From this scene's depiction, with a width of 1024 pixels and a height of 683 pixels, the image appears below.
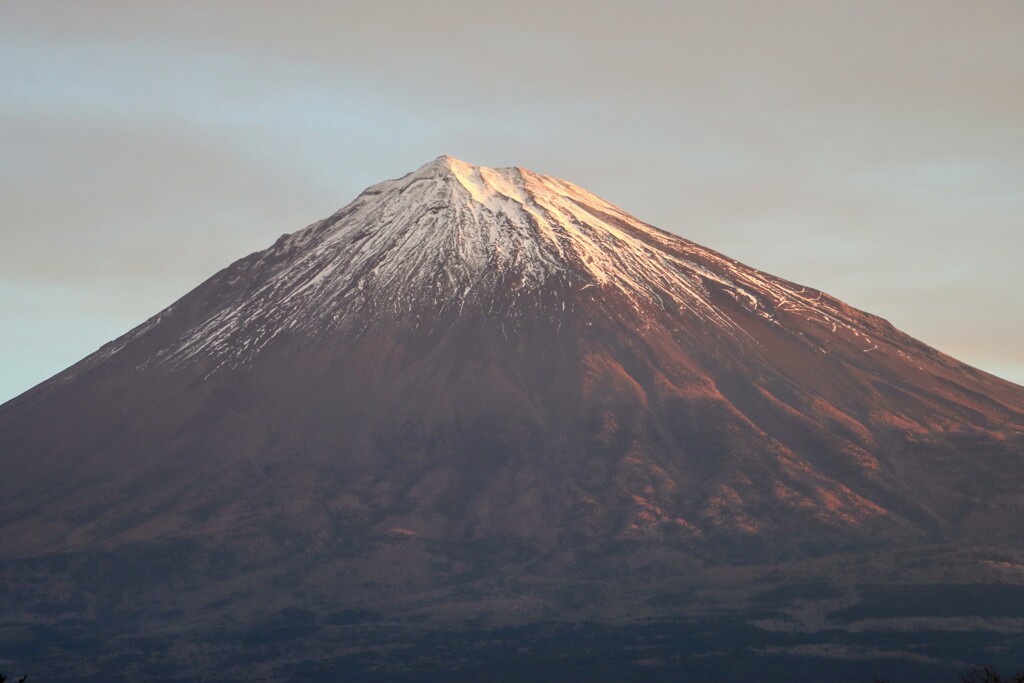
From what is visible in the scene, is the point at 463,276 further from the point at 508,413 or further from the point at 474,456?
the point at 474,456

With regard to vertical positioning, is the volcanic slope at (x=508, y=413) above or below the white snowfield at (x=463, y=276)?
below

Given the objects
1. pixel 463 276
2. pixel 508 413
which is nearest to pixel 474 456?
pixel 508 413

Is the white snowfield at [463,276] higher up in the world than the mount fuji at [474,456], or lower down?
higher up

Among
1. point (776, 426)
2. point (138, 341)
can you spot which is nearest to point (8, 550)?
point (138, 341)

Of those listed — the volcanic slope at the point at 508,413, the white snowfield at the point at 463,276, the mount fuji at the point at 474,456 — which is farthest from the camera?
the white snowfield at the point at 463,276

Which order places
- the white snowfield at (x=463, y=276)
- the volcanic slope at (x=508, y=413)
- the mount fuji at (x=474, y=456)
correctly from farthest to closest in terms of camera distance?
1. the white snowfield at (x=463, y=276)
2. the volcanic slope at (x=508, y=413)
3. the mount fuji at (x=474, y=456)

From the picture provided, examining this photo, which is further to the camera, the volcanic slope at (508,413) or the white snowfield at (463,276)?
the white snowfield at (463,276)
